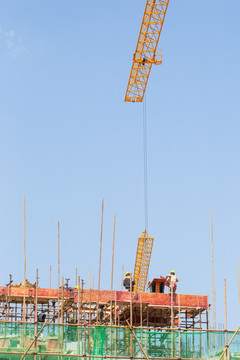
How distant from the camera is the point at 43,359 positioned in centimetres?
2652

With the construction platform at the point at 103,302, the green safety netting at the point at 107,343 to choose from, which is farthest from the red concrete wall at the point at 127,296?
the green safety netting at the point at 107,343

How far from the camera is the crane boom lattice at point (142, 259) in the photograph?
6122 centimetres

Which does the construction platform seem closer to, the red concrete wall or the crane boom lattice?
the red concrete wall

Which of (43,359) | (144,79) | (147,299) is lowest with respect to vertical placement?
(43,359)

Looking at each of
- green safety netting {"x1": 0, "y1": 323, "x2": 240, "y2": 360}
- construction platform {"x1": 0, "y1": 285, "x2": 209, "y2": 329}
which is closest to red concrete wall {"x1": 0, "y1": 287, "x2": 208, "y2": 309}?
construction platform {"x1": 0, "y1": 285, "x2": 209, "y2": 329}

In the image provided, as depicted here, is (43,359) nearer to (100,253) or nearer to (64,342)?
(64,342)

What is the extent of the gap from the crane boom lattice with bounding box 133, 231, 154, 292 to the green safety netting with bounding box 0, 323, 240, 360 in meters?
33.9

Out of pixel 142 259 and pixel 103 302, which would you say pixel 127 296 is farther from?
pixel 142 259

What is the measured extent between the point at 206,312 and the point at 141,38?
23.8 meters

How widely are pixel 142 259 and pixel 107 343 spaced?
35.1m

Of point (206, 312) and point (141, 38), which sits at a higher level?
point (141, 38)

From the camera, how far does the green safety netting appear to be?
26406mm

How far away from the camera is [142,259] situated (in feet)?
203

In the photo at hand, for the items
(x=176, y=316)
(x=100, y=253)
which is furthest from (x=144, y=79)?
(x=100, y=253)
